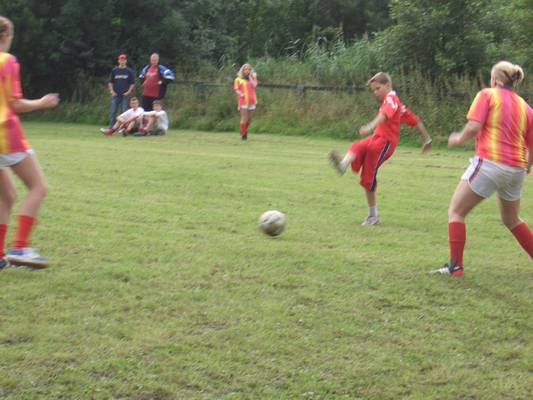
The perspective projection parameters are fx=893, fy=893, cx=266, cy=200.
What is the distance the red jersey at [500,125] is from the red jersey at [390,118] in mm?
2618

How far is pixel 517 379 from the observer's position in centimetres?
509

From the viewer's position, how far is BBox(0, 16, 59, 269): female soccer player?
260 inches

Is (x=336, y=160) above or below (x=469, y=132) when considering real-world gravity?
below

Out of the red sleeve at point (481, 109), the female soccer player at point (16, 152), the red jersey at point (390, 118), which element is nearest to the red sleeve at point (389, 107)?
the red jersey at point (390, 118)

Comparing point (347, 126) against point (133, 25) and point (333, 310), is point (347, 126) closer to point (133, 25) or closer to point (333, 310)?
point (133, 25)

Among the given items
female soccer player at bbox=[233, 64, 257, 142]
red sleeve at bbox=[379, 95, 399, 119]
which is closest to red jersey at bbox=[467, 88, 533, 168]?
red sleeve at bbox=[379, 95, 399, 119]

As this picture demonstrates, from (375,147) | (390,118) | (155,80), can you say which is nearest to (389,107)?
(390,118)

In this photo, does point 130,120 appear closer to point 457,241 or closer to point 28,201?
point 28,201

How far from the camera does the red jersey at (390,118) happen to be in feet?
31.4

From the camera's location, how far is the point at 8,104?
6.65m

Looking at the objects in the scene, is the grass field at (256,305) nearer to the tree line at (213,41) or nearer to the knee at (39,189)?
the knee at (39,189)

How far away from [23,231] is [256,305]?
196cm

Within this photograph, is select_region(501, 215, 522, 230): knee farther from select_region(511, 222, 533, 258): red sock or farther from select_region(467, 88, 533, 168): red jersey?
select_region(467, 88, 533, 168): red jersey

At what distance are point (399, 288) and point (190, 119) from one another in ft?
67.5
